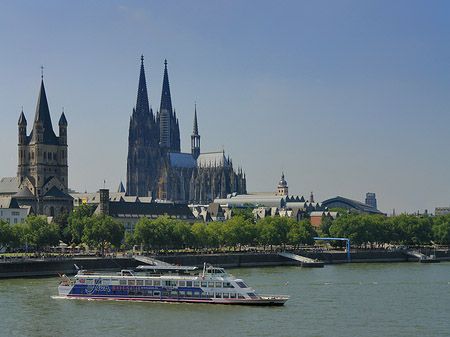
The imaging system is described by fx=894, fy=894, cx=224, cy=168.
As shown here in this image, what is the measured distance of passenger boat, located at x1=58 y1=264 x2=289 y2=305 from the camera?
78.2 m

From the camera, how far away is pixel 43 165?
591 ft

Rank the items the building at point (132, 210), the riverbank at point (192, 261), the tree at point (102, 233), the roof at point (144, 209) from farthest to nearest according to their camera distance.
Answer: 1. the roof at point (144, 209)
2. the building at point (132, 210)
3. the tree at point (102, 233)
4. the riverbank at point (192, 261)

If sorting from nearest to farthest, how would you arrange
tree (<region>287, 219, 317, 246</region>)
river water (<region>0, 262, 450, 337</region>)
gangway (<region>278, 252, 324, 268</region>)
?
river water (<region>0, 262, 450, 337</region>) < gangway (<region>278, 252, 324, 268</region>) < tree (<region>287, 219, 317, 246</region>)

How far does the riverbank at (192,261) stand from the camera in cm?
10456

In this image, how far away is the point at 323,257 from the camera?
142m

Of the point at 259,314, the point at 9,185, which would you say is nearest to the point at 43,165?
the point at 9,185

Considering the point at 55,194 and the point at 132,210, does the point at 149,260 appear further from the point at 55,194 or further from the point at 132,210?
the point at 55,194

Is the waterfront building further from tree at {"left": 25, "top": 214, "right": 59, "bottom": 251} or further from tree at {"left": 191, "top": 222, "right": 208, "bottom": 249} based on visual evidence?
tree at {"left": 25, "top": 214, "right": 59, "bottom": 251}

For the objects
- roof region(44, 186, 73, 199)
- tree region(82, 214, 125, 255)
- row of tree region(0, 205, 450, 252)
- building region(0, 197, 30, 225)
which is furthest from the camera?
roof region(44, 186, 73, 199)

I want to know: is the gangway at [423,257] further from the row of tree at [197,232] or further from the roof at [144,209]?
the roof at [144,209]

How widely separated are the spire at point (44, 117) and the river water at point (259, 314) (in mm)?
83880

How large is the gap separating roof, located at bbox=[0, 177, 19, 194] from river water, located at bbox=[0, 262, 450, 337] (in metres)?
87.1

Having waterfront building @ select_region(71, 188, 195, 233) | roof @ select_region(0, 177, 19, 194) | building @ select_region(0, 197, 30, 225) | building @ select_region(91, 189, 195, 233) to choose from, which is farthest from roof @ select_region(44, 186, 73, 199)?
building @ select_region(0, 197, 30, 225)

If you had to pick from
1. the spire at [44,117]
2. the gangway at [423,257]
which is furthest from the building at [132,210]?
the gangway at [423,257]
